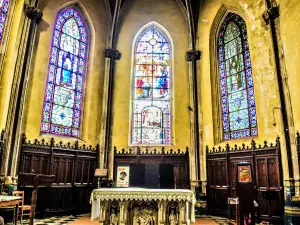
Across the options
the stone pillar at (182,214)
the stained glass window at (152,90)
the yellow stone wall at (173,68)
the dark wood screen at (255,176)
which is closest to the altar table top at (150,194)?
the stone pillar at (182,214)

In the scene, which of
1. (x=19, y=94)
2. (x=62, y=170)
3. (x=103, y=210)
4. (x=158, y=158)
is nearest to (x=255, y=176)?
(x=158, y=158)

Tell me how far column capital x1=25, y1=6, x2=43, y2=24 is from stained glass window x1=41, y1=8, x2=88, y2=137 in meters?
1.32

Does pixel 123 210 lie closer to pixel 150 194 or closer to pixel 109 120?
pixel 150 194

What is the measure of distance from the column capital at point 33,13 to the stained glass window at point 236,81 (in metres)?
8.32

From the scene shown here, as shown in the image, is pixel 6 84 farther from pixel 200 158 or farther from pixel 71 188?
pixel 200 158

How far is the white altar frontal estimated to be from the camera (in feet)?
22.9

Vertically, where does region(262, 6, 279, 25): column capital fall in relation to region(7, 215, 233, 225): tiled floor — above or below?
above

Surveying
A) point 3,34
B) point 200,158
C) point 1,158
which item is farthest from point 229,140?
point 3,34

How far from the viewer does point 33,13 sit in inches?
395

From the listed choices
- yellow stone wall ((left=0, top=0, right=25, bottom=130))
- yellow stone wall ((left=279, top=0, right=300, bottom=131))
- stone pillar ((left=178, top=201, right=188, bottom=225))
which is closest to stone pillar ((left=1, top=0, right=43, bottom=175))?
yellow stone wall ((left=0, top=0, right=25, bottom=130))

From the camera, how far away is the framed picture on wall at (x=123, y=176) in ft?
27.0

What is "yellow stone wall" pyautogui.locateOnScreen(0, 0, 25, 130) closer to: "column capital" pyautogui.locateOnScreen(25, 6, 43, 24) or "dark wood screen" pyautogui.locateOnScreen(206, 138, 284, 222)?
"column capital" pyautogui.locateOnScreen(25, 6, 43, 24)

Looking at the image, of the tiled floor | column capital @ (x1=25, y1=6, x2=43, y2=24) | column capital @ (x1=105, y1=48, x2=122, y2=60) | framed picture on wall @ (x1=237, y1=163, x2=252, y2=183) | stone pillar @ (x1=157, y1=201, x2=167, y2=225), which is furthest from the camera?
column capital @ (x1=105, y1=48, x2=122, y2=60)

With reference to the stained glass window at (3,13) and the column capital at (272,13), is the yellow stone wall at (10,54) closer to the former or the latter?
the stained glass window at (3,13)
